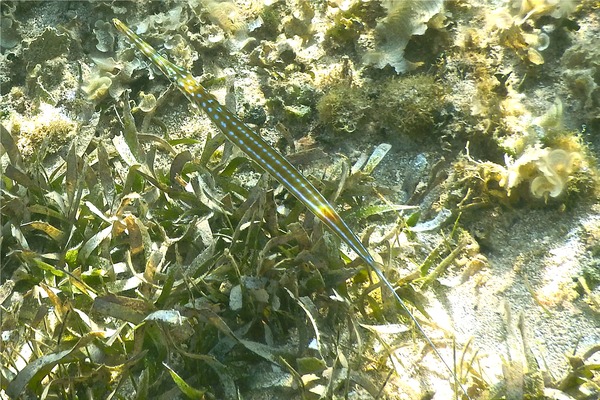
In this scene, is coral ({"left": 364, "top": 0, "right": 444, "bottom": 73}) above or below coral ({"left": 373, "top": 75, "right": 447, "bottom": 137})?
above

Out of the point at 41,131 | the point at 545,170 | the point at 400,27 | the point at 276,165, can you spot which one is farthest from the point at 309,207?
the point at 41,131

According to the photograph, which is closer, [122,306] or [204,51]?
[122,306]

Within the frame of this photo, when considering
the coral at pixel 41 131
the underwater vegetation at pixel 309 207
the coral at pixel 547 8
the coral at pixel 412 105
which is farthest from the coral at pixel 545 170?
the coral at pixel 41 131

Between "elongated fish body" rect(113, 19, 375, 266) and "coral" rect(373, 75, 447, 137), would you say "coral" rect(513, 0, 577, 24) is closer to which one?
"coral" rect(373, 75, 447, 137)

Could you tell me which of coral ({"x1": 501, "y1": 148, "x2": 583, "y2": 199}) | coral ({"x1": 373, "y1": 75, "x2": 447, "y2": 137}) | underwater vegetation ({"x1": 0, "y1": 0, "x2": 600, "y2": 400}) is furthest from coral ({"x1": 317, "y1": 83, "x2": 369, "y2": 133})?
coral ({"x1": 501, "y1": 148, "x2": 583, "y2": 199})

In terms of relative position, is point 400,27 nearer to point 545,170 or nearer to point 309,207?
point 545,170

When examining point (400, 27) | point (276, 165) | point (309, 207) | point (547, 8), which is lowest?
point (547, 8)

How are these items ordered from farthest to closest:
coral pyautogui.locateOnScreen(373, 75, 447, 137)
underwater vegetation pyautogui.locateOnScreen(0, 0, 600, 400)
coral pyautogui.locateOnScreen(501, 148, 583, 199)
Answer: coral pyautogui.locateOnScreen(373, 75, 447, 137), coral pyautogui.locateOnScreen(501, 148, 583, 199), underwater vegetation pyautogui.locateOnScreen(0, 0, 600, 400)

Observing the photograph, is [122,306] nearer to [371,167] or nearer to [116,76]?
[371,167]

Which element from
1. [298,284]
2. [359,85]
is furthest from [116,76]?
[298,284]
